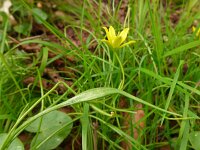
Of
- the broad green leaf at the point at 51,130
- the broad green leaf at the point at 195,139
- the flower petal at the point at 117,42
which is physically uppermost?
the flower petal at the point at 117,42

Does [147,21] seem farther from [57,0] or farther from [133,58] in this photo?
[57,0]

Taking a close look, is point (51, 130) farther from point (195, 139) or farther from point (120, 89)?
point (195, 139)

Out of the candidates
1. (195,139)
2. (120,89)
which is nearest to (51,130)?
(120,89)

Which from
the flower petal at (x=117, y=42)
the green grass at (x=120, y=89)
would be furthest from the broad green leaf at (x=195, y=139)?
the flower petal at (x=117, y=42)

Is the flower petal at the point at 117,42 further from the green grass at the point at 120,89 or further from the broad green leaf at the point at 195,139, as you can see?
the broad green leaf at the point at 195,139

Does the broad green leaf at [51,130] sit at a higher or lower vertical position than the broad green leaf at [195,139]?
higher

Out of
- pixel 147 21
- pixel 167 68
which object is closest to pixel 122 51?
pixel 167 68
